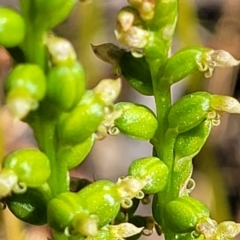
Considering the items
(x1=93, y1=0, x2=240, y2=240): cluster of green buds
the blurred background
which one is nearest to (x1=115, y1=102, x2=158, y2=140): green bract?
(x1=93, y1=0, x2=240, y2=240): cluster of green buds

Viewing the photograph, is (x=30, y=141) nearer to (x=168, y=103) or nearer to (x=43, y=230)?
(x=43, y=230)

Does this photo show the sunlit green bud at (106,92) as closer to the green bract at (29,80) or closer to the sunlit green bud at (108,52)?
the green bract at (29,80)

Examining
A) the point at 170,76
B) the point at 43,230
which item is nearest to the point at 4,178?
the point at 170,76

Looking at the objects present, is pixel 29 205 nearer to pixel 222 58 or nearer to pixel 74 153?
pixel 74 153

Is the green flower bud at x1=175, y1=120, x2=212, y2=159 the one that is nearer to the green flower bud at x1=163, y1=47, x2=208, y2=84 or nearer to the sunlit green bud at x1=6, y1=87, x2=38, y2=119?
the green flower bud at x1=163, y1=47, x2=208, y2=84

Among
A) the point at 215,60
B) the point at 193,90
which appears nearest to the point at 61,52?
the point at 215,60
